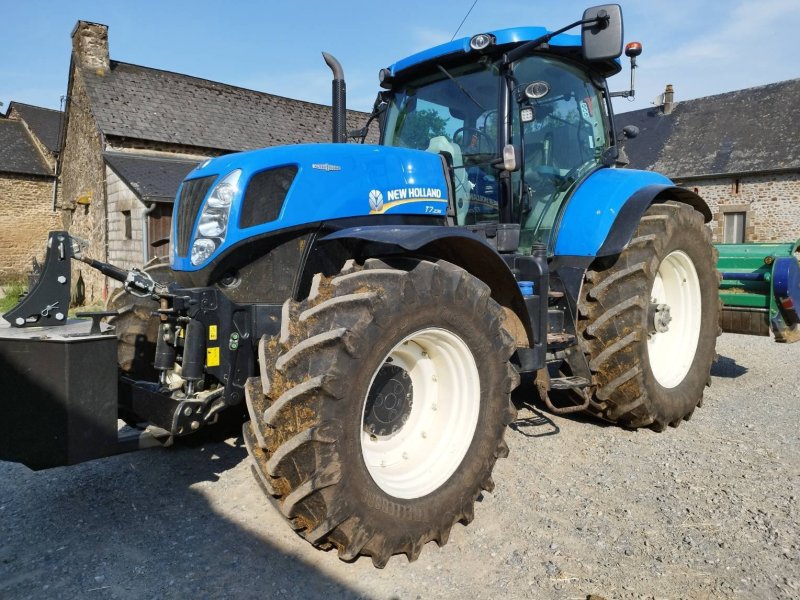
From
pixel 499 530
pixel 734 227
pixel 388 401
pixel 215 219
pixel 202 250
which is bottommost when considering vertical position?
pixel 499 530

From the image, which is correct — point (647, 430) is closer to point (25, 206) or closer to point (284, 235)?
point (284, 235)

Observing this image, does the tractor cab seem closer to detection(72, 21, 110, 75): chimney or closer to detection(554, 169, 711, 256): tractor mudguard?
detection(554, 169, 711, 256): tractor mudguard

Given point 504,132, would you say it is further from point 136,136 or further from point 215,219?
point 136,136

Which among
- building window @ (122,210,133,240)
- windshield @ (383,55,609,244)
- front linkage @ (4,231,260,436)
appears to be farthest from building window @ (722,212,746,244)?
front linkage @ (4,231,260,436)

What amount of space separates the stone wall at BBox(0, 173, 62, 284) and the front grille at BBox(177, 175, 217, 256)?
20906 mm

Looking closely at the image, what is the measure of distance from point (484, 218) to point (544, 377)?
1.10 m

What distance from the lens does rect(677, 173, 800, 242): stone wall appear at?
20.8 metres

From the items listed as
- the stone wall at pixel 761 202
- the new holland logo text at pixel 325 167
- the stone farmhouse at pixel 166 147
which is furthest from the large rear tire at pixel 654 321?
the stone wall at pixel 761 202

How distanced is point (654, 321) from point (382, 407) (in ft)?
7.68

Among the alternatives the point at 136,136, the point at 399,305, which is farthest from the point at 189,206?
the point at 136,136

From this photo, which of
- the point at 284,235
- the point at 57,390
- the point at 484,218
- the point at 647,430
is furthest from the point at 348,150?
the point at 647,430

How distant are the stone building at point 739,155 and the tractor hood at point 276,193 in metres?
18.9

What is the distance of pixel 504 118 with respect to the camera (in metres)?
3.90

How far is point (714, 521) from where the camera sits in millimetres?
3047
